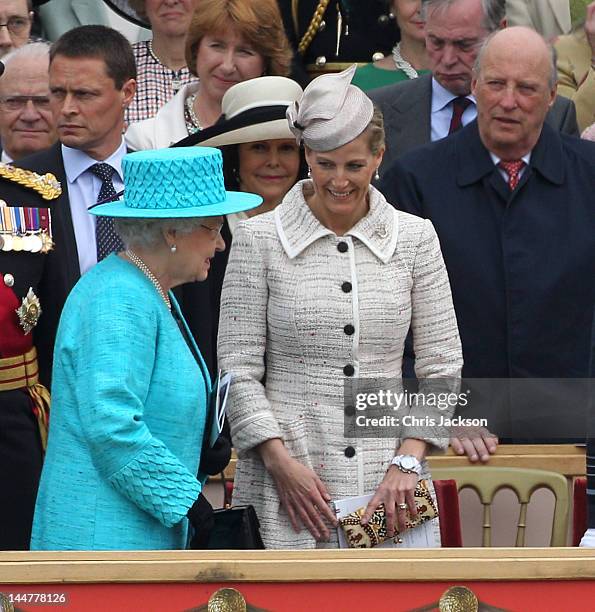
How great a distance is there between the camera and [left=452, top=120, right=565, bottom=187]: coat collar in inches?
202

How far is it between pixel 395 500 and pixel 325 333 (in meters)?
0.46

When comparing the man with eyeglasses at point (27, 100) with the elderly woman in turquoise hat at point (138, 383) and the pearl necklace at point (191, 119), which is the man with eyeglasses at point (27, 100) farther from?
the elderly woman in turquoise hat at point (138, 383)

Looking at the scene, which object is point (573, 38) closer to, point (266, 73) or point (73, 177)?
point (266, 73)

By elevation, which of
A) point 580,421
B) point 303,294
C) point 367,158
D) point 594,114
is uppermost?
point 594,114

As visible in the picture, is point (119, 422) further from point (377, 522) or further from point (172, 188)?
point (377, 522)

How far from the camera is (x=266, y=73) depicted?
18.6 feet

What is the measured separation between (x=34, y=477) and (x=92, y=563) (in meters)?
1.13

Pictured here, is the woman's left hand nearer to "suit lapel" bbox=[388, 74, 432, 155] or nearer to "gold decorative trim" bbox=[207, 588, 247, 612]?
"gold decorative trim" bbox=[207, 588, 247, 612]

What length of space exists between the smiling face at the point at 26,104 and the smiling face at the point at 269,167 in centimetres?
118

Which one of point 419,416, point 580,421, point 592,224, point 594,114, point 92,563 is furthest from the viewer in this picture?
point 594,114

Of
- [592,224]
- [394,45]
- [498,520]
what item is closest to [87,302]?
[498,520]

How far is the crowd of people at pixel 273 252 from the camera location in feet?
11.6

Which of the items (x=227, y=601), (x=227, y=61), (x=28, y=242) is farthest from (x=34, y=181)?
(x=227, y=601)

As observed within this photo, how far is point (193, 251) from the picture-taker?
3.64 meters
